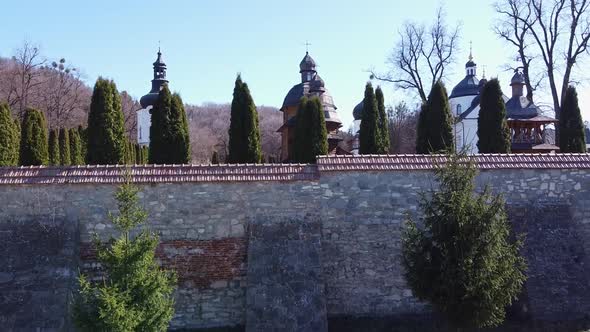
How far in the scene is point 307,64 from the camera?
1135 inches

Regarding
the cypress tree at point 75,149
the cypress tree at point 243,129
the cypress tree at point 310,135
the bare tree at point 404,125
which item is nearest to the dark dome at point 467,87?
the bare tree at point 404,125

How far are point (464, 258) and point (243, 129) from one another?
690 centimetres

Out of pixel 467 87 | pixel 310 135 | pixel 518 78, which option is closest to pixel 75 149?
pixel 310 135

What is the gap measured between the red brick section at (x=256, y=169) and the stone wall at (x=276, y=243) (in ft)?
0.43

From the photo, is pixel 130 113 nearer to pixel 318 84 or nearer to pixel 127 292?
pixel 318 84

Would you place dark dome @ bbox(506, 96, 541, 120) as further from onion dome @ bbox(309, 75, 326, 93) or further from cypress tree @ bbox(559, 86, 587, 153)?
cypress tree @ bbox(559, 86, 587, 153)

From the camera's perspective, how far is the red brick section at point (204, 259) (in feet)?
32.3

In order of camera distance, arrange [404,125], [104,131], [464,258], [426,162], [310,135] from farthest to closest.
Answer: [404,125] → [310,135] → [104,131] → [426,162] → [464,258]

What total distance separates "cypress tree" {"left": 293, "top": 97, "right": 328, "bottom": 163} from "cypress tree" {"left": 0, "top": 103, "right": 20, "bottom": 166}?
618cm

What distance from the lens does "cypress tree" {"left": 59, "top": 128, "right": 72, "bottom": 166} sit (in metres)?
16.6

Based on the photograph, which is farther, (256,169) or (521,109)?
(521,109)

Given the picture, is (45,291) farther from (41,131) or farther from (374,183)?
(374,183)

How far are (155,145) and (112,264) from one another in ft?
16.4

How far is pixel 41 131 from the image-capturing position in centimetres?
1221
